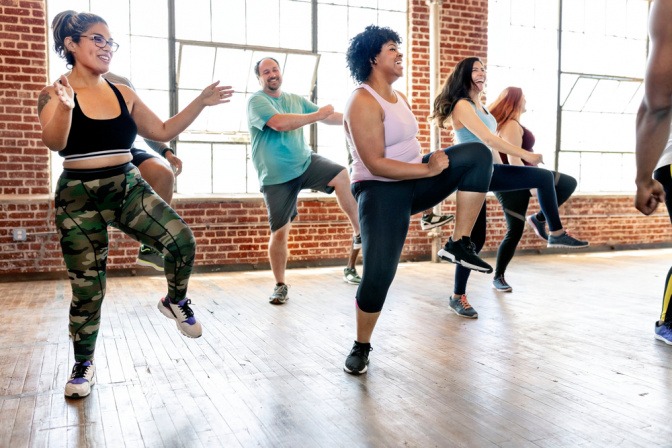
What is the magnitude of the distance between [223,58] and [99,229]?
14.8 feet

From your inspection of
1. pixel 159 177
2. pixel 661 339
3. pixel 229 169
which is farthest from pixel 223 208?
pixel 661 339

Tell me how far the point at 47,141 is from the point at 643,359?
2843 millimetres

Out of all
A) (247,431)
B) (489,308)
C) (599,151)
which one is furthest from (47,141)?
(599,151)

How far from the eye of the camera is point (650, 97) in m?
1.78

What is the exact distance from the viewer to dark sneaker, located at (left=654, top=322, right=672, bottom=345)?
331 centimetres

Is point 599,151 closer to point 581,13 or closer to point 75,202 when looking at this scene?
point 581,13

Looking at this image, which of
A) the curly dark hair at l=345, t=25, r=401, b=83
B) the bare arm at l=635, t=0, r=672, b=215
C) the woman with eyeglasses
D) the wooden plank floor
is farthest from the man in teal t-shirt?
the bare arm at l=635, t=0, r=672, b=215

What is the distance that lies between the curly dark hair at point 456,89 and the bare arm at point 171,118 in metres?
1.62

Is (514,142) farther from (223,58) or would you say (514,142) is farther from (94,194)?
(223,58)

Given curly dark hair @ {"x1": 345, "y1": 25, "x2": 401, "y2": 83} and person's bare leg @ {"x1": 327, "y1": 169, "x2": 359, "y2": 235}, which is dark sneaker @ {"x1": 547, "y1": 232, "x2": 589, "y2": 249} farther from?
curly dark hair @ {"x1": 345, "y1": 25, "x2": 401, "y2": 83}

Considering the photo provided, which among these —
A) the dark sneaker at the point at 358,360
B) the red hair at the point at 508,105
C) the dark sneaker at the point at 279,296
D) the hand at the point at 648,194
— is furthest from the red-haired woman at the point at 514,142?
the hand at the point at 648,194

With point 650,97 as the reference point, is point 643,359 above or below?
below

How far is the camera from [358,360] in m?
2.85

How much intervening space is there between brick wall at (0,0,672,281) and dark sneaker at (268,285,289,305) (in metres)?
1.88
